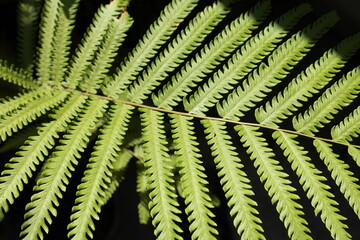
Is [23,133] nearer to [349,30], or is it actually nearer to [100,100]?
[100,100]

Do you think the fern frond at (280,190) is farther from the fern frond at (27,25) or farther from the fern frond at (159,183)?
the fern frond at (27,25)

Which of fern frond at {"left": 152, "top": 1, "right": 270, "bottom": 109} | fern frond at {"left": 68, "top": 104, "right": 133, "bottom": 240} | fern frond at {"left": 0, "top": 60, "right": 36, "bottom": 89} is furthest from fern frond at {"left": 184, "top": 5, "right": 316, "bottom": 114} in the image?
fern frond at {"left": 0, "top": 60, "right": 36, "bottom": 89}

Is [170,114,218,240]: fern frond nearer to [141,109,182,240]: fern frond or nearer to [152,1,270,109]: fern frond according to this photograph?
[141,109,182,240]: fern frond

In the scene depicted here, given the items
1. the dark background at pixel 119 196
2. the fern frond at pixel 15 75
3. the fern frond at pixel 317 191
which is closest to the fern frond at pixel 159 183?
A: the fern frond at pixel 317 191

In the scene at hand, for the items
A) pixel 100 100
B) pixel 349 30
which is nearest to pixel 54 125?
pixel 100 100

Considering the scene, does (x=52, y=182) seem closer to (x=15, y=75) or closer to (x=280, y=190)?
(x=15, y=75)

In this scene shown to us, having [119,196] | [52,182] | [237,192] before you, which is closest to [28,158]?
[52,182]

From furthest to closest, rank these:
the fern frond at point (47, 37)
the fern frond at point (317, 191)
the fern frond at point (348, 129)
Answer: the fern frond at point (47, 37) < the fern frond at point (348, 129) < the fern frond at point (317, 191)
